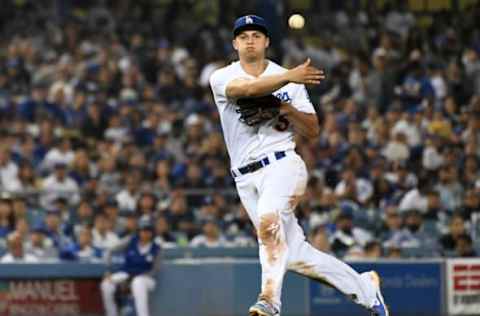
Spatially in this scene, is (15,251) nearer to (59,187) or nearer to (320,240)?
(59,187)

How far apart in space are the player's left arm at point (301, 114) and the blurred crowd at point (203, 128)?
5978mm

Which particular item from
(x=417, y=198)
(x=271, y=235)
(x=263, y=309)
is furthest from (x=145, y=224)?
(x=263, y=309)

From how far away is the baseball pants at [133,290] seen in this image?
564 inches

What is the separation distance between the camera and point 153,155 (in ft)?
58.1

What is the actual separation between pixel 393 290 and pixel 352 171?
2282mm

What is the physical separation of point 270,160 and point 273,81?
628 mm

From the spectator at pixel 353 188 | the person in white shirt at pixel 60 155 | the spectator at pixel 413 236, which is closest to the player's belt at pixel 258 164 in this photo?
the spectator at pixel 413 236

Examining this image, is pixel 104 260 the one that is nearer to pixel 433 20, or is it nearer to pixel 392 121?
pixel 392 121

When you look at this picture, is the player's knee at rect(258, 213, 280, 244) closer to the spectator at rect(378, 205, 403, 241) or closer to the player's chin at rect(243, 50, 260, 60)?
the player's chin at rect(243, 50, 260, 60)

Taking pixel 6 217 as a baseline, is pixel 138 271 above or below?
below

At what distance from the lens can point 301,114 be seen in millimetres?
8547

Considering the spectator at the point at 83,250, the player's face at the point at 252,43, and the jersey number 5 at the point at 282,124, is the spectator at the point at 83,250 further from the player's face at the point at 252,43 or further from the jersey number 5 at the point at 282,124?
the player's face at the point at 252,43

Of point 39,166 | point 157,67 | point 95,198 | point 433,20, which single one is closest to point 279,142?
point 95,198

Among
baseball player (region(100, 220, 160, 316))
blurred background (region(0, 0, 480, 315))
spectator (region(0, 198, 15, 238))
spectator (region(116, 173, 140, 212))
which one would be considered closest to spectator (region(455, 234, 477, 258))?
blurred background (region(0, 0, 480, 315))
